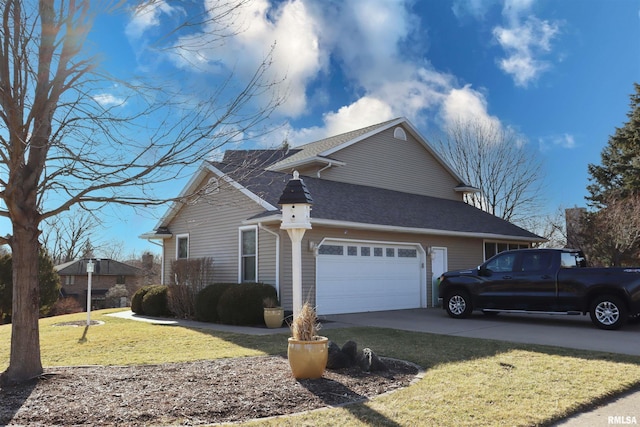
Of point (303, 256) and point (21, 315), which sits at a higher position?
point (303, 256)

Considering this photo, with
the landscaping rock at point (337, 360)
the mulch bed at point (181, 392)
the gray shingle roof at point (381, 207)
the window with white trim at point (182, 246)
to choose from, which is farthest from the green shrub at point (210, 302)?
the landscaping rock at point (337, 360)

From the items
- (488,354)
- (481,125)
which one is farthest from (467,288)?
(481,125)

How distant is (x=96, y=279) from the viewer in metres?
39.8

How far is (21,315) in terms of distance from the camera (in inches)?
248

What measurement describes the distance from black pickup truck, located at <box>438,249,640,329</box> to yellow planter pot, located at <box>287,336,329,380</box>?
300 inches

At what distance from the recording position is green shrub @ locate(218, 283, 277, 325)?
12.6 m

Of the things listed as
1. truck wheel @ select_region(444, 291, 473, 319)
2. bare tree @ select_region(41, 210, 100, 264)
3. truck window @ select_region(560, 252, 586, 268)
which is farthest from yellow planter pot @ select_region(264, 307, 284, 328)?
bare tree @ select_region(41, 210, 100, 264)

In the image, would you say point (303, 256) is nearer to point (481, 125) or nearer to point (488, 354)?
point (488, 354)

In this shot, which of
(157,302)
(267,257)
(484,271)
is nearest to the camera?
(484,271)

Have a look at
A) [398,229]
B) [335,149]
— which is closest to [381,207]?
[398,229]

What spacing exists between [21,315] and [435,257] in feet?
44.7

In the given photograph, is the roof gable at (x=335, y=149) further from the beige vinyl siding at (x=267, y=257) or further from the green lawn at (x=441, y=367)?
the green lawn at (x=441, y=367)

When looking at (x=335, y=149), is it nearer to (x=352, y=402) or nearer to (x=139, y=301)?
(x=139, y=301)

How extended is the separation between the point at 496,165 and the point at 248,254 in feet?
71.8
